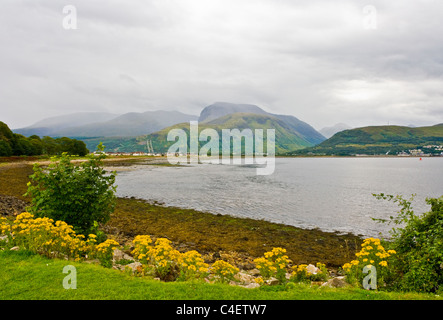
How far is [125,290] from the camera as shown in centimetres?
811

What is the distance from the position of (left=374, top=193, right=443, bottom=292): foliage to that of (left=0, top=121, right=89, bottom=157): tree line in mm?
97038

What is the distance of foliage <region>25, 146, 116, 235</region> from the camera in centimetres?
1357

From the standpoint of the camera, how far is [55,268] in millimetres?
9305

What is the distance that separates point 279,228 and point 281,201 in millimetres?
17689

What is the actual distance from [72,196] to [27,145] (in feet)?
442

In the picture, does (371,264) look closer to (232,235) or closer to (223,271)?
(223,271)

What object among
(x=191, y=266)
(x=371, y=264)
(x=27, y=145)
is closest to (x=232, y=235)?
(x=371, y=264)

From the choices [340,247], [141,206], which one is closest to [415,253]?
[340,247]

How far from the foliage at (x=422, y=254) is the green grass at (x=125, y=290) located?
2.94 ft

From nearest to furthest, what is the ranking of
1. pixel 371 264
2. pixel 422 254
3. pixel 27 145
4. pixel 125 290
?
pixel 125 290
pixel 422 254
pixel 371 264
pixel 27 145

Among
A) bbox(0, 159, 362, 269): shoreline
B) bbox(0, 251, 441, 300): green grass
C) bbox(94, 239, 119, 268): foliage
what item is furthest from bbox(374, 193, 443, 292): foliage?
bbox(94, 239, 119, 268): foliage

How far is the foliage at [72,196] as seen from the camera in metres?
13.6

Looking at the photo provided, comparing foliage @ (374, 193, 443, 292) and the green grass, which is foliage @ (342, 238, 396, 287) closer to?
foliage @ (374, 193, 443, 292)

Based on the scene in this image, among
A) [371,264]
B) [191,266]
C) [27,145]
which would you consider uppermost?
[27,145]
